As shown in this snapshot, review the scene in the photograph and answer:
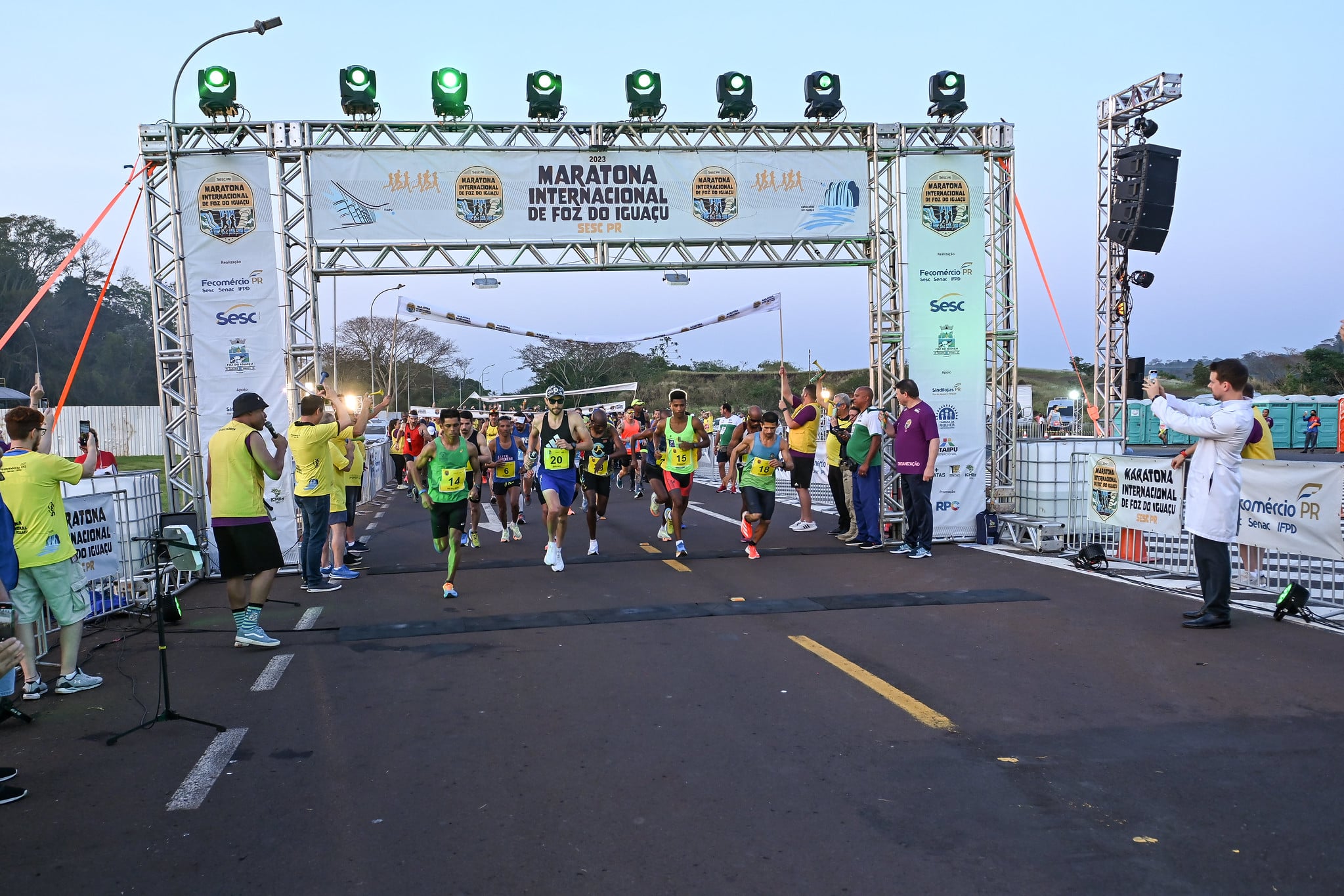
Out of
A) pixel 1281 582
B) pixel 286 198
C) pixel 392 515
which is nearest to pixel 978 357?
→ pixel 1281 582

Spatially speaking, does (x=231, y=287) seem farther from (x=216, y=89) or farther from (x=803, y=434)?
(x=803, y=434)

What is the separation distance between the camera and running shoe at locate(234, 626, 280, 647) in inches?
293

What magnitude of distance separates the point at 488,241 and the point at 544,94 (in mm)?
2003

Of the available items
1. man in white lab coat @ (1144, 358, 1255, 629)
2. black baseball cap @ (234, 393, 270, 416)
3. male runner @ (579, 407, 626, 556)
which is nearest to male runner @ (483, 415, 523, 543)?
male runner @ (579, 407, 626, 556)

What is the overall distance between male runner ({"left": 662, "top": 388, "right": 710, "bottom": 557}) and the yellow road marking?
4.36 m

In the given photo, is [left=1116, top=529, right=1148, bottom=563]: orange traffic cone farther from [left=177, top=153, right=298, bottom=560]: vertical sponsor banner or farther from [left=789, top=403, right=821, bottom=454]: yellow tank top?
[left=177, top=153, right=298, bottom=560]: vertical sponsor banner

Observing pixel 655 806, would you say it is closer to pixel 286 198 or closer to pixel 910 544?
pixel 910 544

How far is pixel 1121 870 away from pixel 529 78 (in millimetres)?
11109

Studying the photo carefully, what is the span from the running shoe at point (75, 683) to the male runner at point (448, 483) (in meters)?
3.30

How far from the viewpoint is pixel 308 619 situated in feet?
28.1

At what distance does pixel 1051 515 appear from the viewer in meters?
12.0

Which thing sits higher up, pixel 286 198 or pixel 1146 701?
pixel 286 198

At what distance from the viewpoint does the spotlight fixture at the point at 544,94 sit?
11.9 m

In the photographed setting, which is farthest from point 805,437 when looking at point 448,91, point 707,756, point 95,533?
point 707,756
